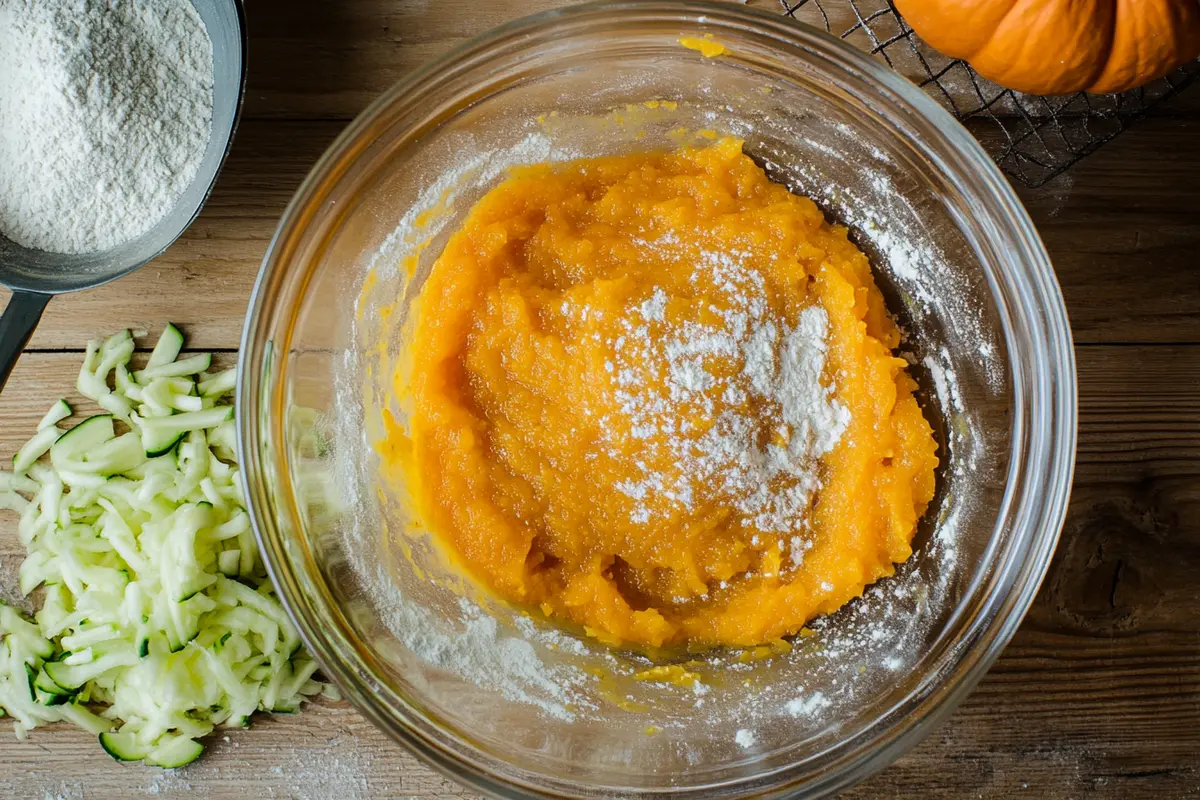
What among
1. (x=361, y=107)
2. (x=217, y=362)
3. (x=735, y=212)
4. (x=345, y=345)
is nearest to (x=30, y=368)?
(x=217, y=362)

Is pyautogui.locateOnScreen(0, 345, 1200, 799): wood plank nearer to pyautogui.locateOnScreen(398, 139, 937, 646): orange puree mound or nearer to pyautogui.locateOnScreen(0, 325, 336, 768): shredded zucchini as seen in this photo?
pyautogui.locateOnScreen(0, 325, 336, 768): shredded zucchini

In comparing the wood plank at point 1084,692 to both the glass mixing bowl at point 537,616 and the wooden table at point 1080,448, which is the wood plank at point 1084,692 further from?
the glass mixing bowl at point 537,616

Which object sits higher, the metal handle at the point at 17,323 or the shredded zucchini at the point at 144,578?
the metal handle at the point at 17,323

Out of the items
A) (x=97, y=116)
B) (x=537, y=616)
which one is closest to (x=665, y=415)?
(x=537, y=616)

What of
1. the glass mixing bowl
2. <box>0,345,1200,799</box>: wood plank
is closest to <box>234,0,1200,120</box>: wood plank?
the glass mixing bowl

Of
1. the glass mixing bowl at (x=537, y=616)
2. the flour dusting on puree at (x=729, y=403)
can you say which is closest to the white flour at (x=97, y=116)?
the glass mixing bowl at (x=537, y=616)

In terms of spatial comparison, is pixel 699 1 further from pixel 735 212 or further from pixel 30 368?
pixel 30 368
